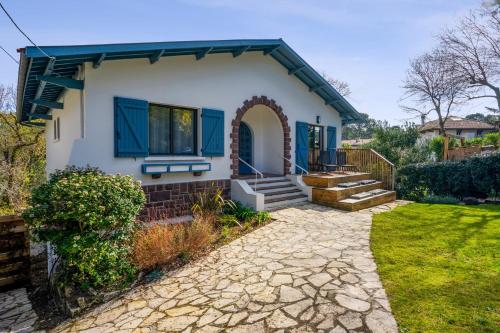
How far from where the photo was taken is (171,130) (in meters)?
7.83

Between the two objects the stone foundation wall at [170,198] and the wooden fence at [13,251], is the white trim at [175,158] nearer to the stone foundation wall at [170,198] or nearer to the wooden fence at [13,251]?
→ the stone foundation wall at [170,198]

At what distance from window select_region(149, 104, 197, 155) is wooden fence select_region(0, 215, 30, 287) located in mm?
3111

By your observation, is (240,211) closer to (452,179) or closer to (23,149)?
(452,179)

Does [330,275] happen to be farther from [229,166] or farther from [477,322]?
[229,166]

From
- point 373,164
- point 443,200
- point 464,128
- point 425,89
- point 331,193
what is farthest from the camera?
point 464,128

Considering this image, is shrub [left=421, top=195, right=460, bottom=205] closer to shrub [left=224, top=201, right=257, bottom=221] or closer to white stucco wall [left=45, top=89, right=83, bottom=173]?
shrub [left=224, top=201, right=257, bottom=221]

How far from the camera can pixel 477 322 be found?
2980 millimetres

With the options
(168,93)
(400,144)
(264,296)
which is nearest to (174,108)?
(168,93)

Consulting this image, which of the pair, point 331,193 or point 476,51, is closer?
point 331,193

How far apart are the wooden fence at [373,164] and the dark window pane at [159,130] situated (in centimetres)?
779

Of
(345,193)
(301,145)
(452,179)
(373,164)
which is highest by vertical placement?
(301,145)

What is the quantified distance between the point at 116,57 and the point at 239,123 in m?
4.03

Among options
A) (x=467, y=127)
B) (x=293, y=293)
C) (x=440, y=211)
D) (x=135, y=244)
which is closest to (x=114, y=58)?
(x=135, y=244)

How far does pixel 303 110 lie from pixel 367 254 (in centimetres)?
762
